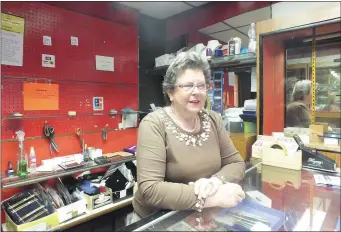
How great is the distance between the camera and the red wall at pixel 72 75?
2.09m

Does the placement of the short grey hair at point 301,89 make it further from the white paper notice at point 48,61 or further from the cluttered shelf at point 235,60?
the white paper notice at point 48,61

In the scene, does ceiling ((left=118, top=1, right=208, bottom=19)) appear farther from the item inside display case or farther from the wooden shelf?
the item inside display case

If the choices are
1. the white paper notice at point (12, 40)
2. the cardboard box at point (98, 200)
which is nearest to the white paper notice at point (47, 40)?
the white paper notice at point (12, 40)

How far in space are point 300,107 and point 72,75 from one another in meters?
2.17

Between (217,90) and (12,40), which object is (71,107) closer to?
(12,40)

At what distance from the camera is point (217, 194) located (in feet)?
3.24

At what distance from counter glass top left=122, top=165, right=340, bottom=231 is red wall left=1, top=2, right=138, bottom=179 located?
1.77m

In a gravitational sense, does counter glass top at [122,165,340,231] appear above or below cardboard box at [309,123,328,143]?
below

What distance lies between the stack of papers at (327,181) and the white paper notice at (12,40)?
241 centimetres

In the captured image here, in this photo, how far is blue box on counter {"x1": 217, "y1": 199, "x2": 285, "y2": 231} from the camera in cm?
85

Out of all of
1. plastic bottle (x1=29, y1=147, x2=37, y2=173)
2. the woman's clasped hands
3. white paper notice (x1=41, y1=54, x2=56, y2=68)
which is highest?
white paper notice (x1=41, y1=54, x2=56, y2=68)

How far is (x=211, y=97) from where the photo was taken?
2.80 m

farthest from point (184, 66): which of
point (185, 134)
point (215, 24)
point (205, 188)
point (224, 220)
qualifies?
point (215, 24)

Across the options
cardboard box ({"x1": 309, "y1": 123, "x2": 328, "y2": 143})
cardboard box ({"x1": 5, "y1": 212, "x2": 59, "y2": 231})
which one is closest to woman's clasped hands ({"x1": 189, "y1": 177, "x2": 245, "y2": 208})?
cardboard box ({"x1": 309, "y1": 123, "x2": 328, "y2": 143})
